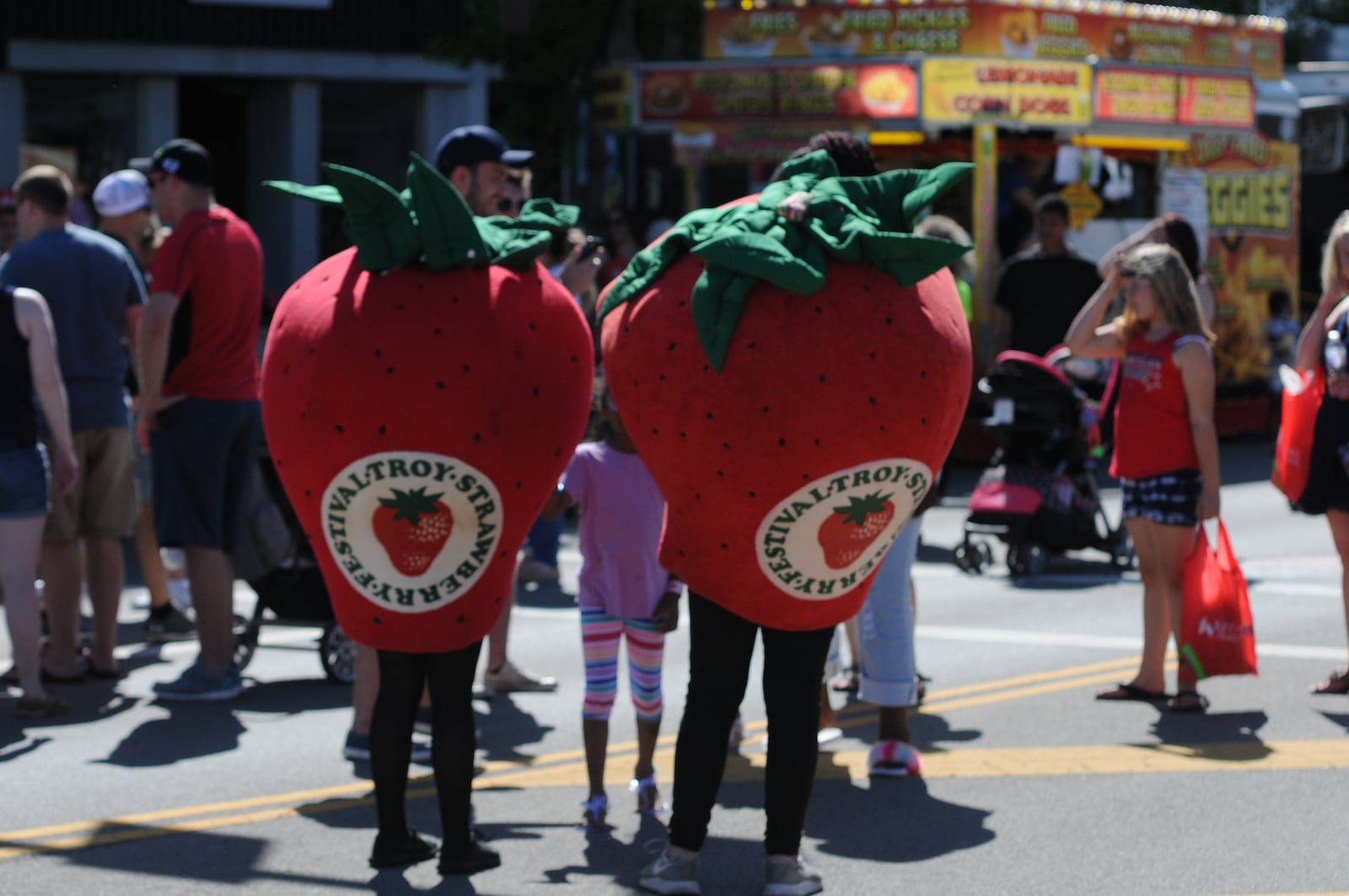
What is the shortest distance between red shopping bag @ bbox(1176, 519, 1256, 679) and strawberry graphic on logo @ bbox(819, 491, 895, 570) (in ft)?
9.67

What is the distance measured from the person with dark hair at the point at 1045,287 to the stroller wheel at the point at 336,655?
6335mm

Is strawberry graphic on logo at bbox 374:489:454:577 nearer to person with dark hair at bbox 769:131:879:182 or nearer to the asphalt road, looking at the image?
the asphalt road

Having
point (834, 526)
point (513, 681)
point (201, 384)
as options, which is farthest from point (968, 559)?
point (834, 526)

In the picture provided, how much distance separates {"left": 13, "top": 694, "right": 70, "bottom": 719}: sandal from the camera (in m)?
7.66

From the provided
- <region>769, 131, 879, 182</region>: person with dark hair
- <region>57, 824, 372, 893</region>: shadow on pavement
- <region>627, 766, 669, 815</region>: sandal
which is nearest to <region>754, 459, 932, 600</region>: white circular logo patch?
<region>769, 131, 879, 182</region>: person with dark hair

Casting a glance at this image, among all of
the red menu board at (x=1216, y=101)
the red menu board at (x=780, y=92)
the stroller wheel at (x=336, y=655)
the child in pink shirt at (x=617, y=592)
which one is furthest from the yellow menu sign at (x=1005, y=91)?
the child in pink shirt at (x=617, y=592)

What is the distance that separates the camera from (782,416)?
187 inches

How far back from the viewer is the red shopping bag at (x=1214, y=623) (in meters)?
7.48

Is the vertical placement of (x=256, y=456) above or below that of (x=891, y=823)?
above

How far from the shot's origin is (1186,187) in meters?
19.5

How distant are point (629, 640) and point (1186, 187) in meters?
14.9

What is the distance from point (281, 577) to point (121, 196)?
2.31 metres

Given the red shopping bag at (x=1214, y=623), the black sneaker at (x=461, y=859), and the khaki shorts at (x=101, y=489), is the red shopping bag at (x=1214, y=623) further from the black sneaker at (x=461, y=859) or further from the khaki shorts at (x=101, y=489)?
the khaki shorts at (x=101, y=489)

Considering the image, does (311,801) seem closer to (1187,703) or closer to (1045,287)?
(1187,703)
